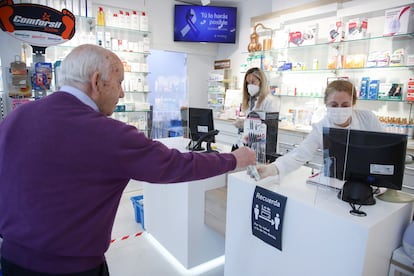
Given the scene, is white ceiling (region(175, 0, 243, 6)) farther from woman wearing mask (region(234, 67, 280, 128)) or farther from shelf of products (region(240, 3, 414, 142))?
woman wearing mask (region(234, 67, 280, 128))

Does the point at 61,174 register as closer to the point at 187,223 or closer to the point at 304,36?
the point at 187,223

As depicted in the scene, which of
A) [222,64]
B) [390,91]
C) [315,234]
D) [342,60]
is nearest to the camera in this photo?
[315,234]

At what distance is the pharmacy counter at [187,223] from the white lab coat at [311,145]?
82cm

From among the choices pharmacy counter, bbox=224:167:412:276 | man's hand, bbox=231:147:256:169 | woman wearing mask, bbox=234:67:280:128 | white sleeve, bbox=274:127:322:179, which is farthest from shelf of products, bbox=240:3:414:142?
man's hand, bbox=231:147:256:169

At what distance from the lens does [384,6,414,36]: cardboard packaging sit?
308cm

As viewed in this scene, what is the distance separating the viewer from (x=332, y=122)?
1.59m

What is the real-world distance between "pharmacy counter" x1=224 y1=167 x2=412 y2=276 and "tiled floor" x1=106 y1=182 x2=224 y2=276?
0.90 m

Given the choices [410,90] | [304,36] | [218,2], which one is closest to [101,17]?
[218,2]

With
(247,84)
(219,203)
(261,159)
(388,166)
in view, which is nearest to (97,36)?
(247,84)

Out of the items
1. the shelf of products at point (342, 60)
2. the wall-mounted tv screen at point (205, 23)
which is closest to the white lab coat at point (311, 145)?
the shelf of products at point (342, 60)

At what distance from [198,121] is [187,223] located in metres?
0.96

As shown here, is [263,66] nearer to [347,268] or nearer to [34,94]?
[34,94]

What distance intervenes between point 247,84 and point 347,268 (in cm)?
220

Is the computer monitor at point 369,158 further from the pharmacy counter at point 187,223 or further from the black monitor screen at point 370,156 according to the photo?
the pharmacy counter at point 187,223
